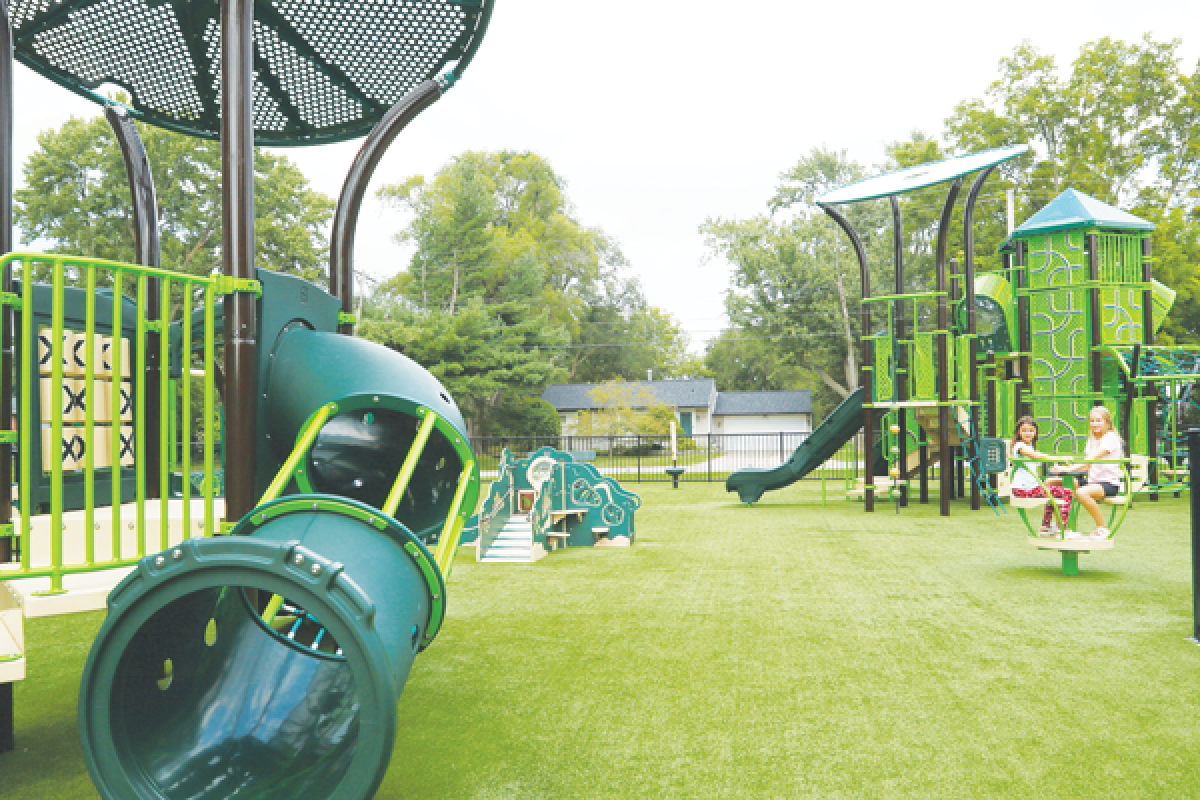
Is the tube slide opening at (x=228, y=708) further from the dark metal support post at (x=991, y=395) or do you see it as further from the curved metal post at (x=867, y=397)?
the dark metal support post at (x=991, y=395)

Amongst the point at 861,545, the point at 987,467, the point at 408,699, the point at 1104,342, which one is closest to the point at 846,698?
the point at 408,699

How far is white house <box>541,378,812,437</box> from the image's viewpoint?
46688mm

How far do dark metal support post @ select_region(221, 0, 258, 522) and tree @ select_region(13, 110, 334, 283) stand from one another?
27735 mm

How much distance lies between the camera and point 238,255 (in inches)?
126

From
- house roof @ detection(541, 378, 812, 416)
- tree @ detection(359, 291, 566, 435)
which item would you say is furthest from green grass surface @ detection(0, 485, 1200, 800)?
house roof @ detection(541, 378, 812, 416)

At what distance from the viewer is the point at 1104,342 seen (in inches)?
547

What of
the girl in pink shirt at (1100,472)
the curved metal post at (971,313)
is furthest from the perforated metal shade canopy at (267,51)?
the curved metal post at (971,313)

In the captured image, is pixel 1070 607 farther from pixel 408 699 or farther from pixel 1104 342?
pixel 1104 342

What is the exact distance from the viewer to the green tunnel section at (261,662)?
2.08 m

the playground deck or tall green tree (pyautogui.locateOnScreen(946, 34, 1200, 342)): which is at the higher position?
tall green tree (pyautogui.locateOnScreen(946, 34, 1200, 342))

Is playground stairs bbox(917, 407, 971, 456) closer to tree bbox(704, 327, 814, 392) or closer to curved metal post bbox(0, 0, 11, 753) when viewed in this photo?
curved metal post bbox(0, 0, 11, 753)

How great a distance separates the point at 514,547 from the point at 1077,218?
12212mm

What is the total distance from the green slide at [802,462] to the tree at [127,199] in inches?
876

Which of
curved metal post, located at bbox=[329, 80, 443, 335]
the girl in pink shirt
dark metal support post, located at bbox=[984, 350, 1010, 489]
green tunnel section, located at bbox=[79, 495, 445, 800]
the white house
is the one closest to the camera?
green tunnel section, located at bbox=[79, 495, 445, 800]
